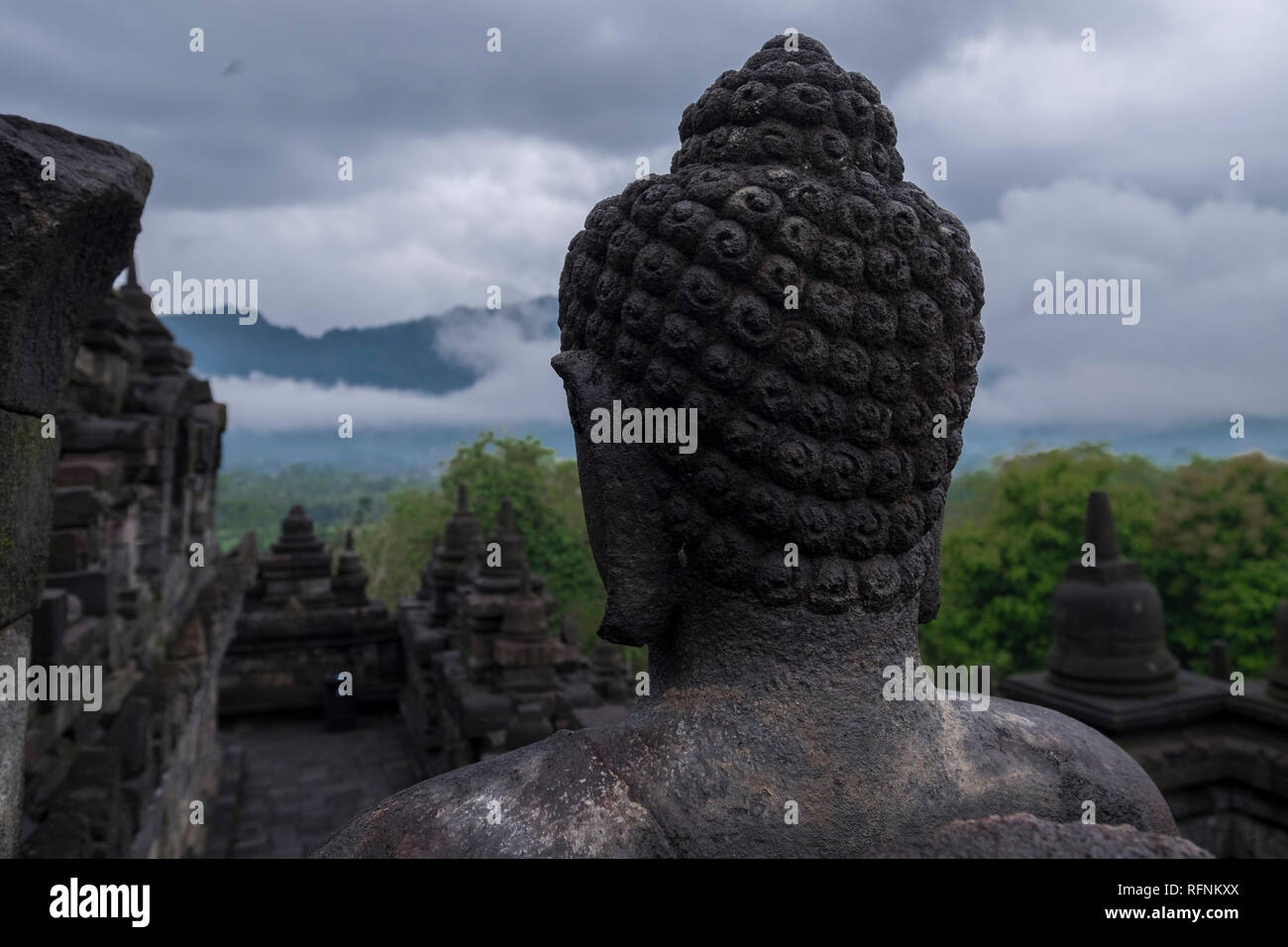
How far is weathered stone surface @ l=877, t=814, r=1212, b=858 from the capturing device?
1295 millimetres

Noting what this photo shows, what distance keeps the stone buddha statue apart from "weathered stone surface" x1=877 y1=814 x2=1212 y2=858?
7.5 inches

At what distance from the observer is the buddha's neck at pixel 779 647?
1.73m

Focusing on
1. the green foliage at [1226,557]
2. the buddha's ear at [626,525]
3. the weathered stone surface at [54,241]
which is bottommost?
the green foliage at [1226,557]

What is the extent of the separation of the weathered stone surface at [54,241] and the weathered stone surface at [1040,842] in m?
1.97

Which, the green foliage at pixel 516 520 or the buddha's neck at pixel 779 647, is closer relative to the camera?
the buddha's neck at pixel 779 647

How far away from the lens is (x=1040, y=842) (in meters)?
1.32

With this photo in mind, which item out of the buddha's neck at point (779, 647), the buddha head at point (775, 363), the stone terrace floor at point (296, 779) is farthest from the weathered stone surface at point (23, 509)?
the stone terrace floor at point (296, 779)

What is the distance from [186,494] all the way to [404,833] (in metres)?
11.9

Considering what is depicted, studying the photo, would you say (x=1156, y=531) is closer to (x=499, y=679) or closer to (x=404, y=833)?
(x=499, y=679)

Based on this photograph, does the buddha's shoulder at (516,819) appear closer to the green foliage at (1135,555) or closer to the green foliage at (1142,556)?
the green foliage at (1135,555)

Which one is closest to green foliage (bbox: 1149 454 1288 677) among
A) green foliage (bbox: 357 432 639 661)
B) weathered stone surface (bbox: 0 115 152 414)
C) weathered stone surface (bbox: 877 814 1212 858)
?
green foliage (bbox: 357 432 639 661)

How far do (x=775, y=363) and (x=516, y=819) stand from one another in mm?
A: 914

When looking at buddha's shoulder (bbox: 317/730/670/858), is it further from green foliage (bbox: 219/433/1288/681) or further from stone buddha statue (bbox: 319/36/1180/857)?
green foliage (bbox: 219/433/1288/681)

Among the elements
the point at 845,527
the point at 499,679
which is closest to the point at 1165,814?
the point at 845,527
